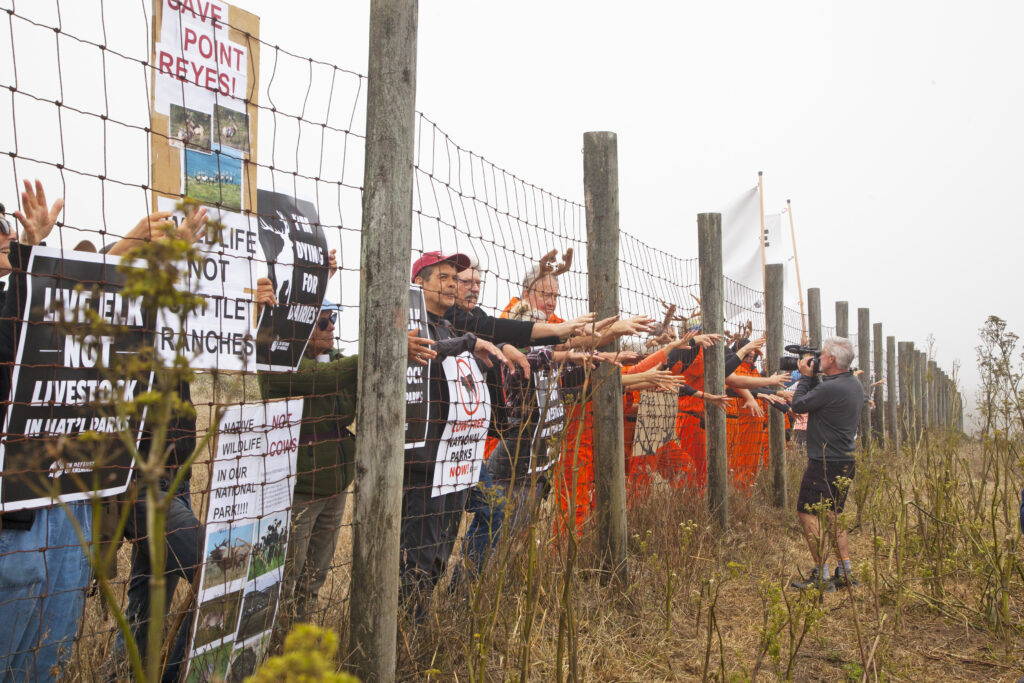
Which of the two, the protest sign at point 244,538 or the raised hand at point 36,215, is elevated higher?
the raised hand at point 36,215

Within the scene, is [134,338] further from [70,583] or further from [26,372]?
[70,583]

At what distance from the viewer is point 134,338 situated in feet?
7.24

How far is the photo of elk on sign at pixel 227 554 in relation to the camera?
2.24 metres

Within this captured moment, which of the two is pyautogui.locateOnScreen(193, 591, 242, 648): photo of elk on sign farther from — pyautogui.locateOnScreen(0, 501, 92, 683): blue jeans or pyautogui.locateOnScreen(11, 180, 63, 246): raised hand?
pyautogui.locateOnScreen(11, 180, 63, 246): raised hand

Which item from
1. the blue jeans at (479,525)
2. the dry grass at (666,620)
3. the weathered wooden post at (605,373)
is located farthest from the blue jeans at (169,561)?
the weathered wooden post at (605,373)

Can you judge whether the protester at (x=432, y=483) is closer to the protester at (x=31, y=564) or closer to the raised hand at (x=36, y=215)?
the protester at (x=31, y=564)

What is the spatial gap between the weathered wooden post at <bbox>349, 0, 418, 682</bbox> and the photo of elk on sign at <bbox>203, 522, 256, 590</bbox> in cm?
31

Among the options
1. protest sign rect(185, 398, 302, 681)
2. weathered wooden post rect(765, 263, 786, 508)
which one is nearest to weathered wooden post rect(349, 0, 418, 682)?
protest sign rect(185, 398, 302, 681)

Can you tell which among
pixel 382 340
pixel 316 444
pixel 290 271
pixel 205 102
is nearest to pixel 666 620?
pixel 316 444

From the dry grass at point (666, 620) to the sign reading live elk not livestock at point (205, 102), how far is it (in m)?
0.65

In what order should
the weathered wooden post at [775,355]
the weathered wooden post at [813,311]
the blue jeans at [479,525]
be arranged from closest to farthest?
the blue jeans at [479,525] → the weathered wooden post at [775,355] → the weathered wooden post at [813,311]

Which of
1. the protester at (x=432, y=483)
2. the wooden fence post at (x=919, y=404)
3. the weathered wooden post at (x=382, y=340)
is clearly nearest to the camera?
the weathered wooden post at (x=382, y=340)

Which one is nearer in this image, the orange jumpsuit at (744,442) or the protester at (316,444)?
the protester at (316,444)

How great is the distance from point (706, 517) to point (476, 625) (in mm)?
2978
